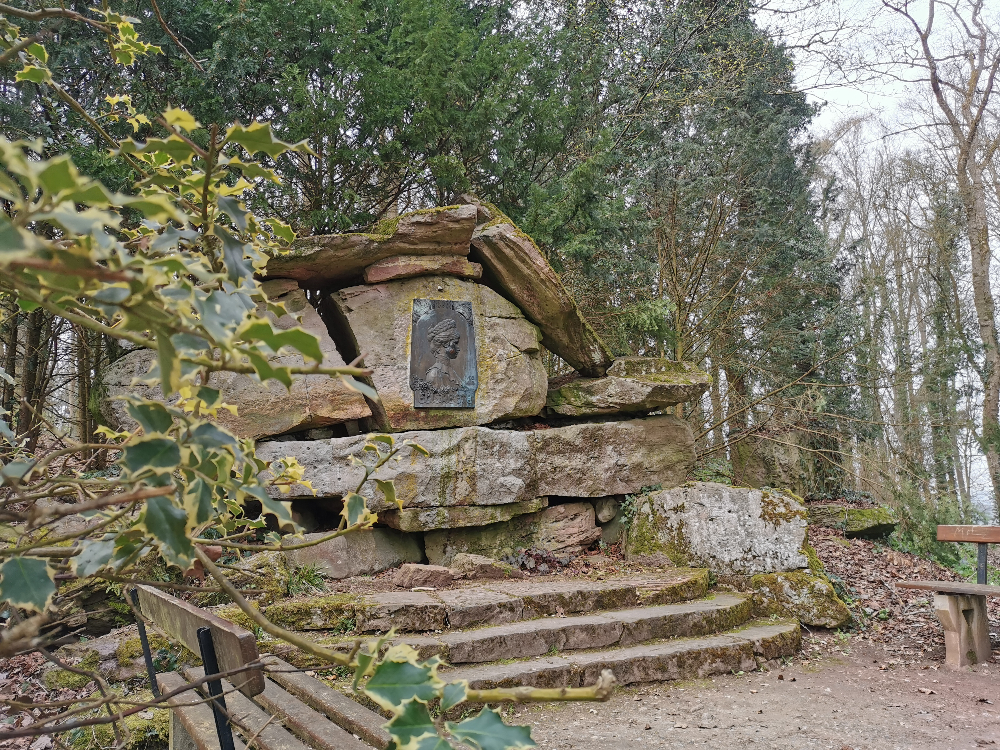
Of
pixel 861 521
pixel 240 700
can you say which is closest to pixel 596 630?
pixel 240 700

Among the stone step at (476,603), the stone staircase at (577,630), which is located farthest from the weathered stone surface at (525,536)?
the stone staircase at (577,630)

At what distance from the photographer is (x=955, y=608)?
501 centimetres

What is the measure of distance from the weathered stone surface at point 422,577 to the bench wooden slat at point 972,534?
14.0 feet

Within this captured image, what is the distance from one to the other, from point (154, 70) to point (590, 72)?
567 cm

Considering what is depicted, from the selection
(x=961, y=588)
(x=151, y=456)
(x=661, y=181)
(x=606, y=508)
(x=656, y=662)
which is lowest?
(x=656, y=662)

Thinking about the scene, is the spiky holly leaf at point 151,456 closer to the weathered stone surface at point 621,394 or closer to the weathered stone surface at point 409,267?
the weathered stone surface at point 409,267

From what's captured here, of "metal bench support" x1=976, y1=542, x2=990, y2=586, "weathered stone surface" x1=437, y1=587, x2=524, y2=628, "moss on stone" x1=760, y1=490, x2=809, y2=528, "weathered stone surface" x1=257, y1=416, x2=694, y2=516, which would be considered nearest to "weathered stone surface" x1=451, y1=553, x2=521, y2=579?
"weathered stone surface" x1=257, y1=416, x2=694, y2=516

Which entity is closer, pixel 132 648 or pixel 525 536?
pixel 132 648

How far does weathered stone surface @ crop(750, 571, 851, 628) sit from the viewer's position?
5.82m

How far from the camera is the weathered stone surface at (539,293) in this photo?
7281 mm

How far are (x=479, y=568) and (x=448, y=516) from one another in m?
0.74

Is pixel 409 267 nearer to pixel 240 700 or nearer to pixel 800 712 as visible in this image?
pixel 240 700

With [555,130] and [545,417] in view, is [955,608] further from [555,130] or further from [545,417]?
[555,130]

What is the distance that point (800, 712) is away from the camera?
421 cm
